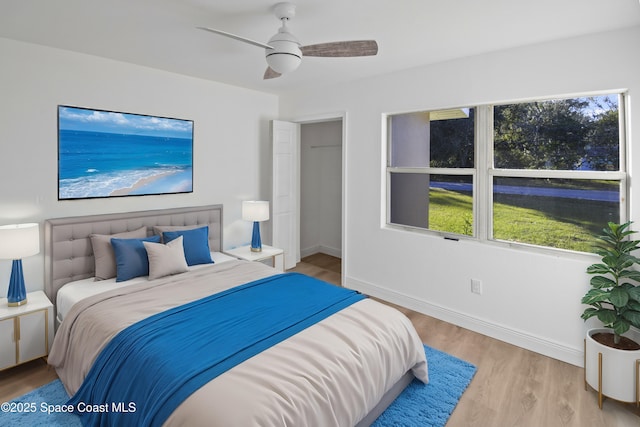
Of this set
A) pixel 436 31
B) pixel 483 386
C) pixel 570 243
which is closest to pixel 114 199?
pixel 436 31

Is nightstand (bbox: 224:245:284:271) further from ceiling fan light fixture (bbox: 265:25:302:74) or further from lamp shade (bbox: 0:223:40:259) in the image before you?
ceiling fan light fixture (bbox: 265:25:302:74)

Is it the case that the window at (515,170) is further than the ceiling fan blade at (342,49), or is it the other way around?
the window at (515,170)

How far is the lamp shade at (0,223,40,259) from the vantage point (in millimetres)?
2410

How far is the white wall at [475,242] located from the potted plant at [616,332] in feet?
0.96

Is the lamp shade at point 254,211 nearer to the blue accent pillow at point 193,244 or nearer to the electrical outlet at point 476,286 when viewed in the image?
the blue accent pillow at point 193,244

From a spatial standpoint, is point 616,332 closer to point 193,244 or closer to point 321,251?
point 193,244

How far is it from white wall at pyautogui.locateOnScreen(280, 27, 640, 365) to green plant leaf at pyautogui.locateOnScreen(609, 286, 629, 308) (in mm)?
407

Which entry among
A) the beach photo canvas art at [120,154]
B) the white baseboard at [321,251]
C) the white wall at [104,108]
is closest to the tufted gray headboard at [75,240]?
the white wall at [104,108]

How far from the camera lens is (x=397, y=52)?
115 inches

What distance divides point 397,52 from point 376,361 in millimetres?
2464

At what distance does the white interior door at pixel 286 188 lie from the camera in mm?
4566

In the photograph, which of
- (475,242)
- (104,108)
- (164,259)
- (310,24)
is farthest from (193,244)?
(475,242)

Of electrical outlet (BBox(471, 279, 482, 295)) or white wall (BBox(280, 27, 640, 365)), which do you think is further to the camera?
electrical outlet (BBox(471, 279, 482, 295))

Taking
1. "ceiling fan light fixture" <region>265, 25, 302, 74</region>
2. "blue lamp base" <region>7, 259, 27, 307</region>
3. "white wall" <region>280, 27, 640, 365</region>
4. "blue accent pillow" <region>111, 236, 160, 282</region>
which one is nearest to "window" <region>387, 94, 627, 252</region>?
"white wall" <region>280, 27, 640, 365</region>
